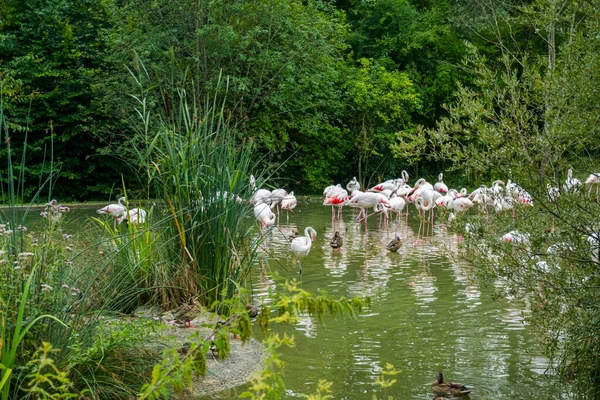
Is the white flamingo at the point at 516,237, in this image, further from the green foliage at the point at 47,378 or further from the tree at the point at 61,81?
the tree at the point at 61,81

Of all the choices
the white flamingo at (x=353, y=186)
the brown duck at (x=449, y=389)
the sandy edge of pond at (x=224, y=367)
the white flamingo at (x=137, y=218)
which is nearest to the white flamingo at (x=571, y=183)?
the brown duck at (x=449, y=389)

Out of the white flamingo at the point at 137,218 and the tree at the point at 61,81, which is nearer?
the white flamingo at the point at 137,218

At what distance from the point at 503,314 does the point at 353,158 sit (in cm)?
1986

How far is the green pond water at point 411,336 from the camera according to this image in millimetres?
5766

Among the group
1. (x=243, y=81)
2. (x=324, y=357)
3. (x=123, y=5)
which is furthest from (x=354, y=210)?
(x=324, y=357)

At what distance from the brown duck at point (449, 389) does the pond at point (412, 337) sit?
0.08 metres

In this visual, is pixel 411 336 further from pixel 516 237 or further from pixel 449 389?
pixel 516 237

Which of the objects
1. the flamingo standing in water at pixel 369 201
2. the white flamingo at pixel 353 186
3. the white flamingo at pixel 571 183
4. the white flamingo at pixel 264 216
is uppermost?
the white flamingo at pixel 571 183

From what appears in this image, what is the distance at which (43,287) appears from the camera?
13.5 feet

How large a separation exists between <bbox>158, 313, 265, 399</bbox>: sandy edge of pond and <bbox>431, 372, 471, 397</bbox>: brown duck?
1.22 m

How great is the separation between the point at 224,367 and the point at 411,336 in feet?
6.98

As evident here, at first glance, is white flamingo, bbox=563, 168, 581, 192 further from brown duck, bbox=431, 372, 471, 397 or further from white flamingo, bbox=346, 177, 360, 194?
white flamingo, bbox=346, 177, 360, 194

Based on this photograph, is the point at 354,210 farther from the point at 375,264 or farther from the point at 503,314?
the point at 503,314

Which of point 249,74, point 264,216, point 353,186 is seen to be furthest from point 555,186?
point 249,74
